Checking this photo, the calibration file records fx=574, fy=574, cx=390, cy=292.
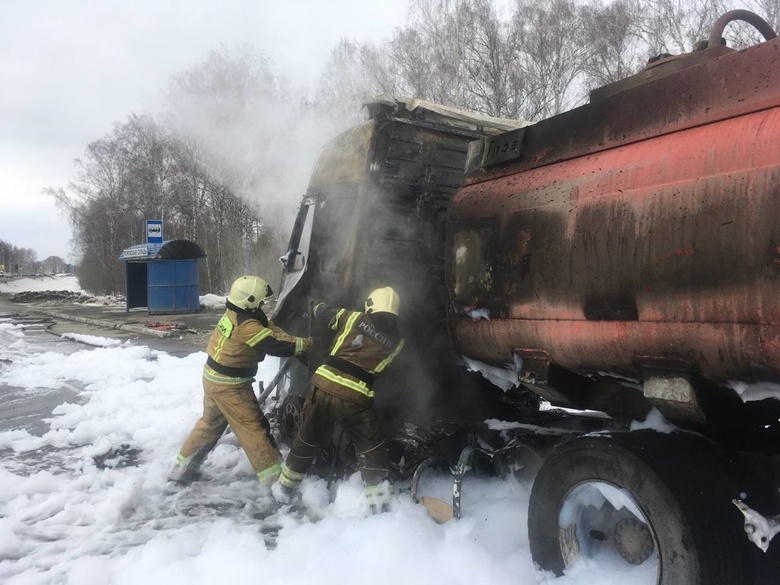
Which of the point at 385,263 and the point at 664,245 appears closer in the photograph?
the point at 664,245

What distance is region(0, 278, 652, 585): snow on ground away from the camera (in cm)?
296

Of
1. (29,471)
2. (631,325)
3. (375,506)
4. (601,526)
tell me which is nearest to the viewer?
(631,325)

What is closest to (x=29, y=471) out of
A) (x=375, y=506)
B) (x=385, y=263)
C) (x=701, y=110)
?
(x=375, y=506)

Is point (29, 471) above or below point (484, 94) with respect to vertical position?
below

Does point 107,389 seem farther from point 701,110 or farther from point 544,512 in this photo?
point 701,110

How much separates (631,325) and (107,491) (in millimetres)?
3762

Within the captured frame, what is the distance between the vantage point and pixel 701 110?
2199 mm

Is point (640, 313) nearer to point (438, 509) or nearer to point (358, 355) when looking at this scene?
point (438, 509)

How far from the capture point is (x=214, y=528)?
3.50m

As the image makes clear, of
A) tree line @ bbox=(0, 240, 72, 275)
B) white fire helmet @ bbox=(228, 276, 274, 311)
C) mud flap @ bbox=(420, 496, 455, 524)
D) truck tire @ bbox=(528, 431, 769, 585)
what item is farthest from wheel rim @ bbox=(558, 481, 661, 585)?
tree line @ bbox=(0, 240, 72, 275)

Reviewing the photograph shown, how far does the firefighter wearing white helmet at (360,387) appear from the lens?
3668 mm

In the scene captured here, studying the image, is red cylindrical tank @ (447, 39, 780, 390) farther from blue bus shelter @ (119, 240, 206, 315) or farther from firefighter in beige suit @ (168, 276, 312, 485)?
blue bus shelter @ (119, 240, 206, 315)

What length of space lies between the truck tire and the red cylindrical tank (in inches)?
14.2

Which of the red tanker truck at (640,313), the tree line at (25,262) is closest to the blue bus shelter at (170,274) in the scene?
the red tanker truck at (640,313)
